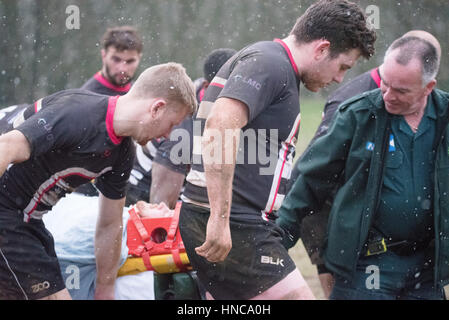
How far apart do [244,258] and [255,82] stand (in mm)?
820

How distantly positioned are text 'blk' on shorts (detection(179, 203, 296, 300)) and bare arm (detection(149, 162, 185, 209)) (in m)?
1.85

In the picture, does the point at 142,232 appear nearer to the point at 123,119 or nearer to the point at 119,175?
the point at 119,175

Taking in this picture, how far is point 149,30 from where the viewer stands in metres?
15.8

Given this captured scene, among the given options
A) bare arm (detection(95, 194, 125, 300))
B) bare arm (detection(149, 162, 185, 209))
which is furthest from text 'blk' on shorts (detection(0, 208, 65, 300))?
bare arm (detection(149, 162, 185, 209))

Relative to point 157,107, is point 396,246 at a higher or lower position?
lower

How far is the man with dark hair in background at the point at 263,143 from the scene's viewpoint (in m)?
2.70

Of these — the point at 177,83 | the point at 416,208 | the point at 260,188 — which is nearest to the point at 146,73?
the point at 177,83

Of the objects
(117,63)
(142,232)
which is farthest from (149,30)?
(142,232)

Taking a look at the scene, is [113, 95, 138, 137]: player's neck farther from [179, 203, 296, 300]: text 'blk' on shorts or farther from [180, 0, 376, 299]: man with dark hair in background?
[179, 203, 296, 300]: text 'blk' on shorts

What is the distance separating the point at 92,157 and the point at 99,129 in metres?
0.18

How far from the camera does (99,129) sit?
120 inches

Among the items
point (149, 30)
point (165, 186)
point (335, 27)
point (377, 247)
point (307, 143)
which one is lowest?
point (307, 143)
